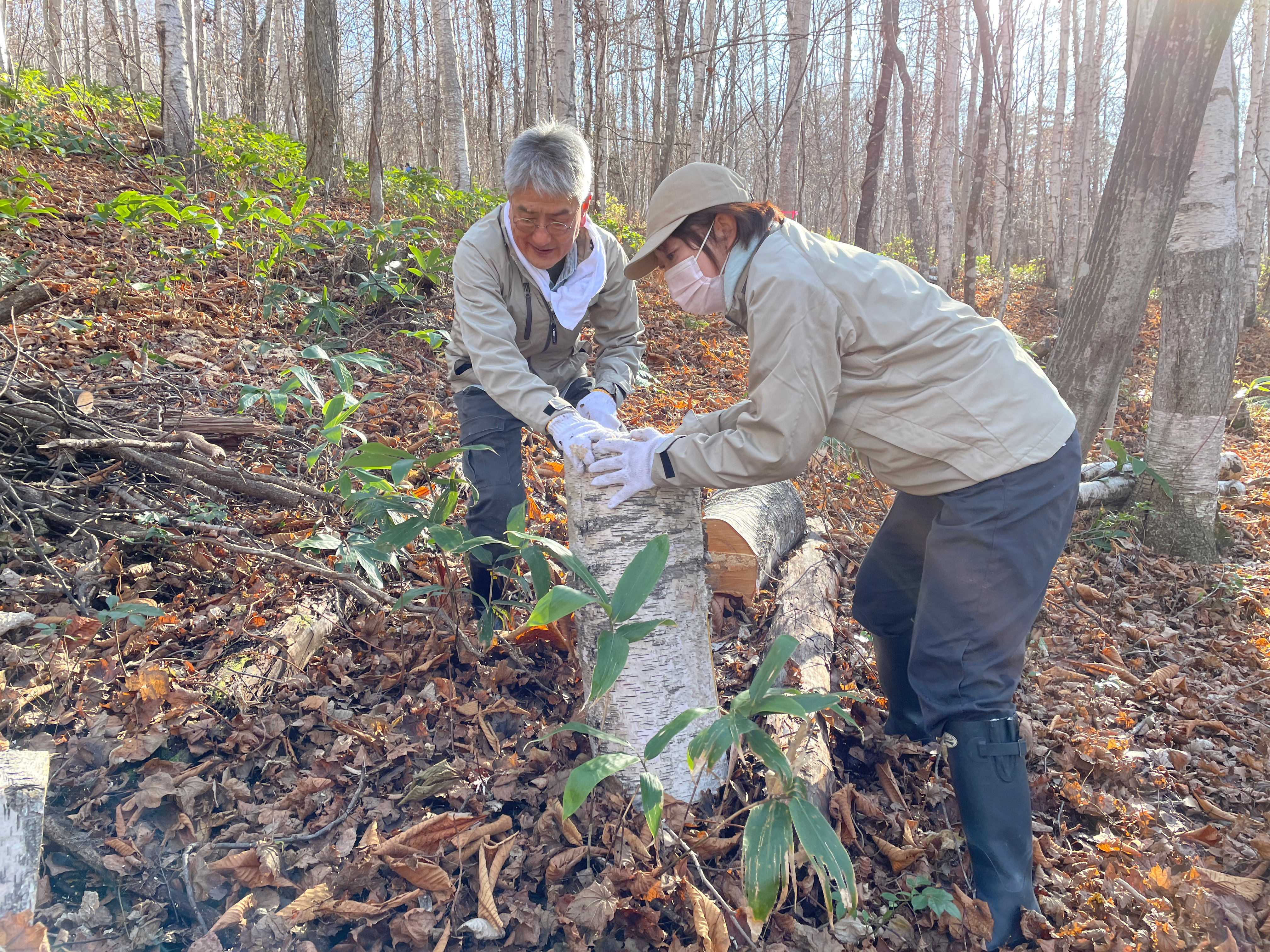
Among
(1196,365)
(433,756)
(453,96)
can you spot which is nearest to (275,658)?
(433,756)

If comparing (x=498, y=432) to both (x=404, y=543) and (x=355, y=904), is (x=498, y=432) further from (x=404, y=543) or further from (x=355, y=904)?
(x=355, y=904)

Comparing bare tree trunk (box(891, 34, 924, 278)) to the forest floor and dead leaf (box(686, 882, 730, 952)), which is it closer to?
the forest floor

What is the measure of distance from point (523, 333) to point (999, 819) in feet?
7.64

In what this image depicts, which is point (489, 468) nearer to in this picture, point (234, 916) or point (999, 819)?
point (234, 916)

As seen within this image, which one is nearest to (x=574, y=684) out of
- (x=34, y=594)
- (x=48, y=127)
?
(x=34, y=594)

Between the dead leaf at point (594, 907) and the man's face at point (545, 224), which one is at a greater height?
the man's face at point (545, 224)

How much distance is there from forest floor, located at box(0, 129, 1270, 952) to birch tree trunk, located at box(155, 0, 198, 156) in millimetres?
4676

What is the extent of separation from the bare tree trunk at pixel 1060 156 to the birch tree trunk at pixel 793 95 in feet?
26.0

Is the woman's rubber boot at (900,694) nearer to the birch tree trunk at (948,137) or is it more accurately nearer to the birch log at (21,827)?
the birch log at (21,827)

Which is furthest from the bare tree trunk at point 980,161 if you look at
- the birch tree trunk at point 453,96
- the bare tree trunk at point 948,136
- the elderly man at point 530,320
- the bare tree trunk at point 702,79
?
the birch tree trunk at point 453,96

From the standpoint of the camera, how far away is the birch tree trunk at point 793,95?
22.6ft

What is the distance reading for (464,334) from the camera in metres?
2.66

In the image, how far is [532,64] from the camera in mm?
9562

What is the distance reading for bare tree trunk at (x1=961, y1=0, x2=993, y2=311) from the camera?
6348 millimetres
